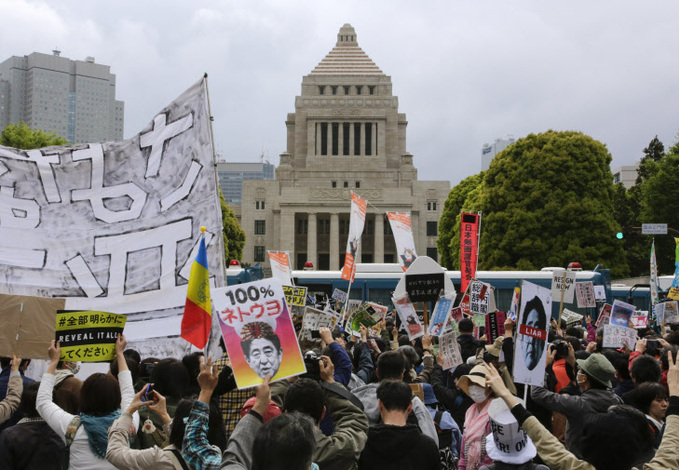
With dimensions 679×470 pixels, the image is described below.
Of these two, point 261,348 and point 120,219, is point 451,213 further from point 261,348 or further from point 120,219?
point 261,348

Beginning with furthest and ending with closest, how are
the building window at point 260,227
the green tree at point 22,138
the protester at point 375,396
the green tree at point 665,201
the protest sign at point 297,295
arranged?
the building window at point 260,227, the green tree at point 665,201, the green tree at point 22,138, the protest sign at point 297,295, the protester at point 375,396

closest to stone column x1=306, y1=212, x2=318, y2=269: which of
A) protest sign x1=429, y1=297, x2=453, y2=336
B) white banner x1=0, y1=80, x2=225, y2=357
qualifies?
protest sign x1=429, y1=297, x2=453, y2=336

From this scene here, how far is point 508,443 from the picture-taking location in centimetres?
382

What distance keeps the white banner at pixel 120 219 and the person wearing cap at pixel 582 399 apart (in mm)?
3670

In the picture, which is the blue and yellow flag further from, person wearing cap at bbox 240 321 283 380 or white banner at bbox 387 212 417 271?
white banner at bbox 387 212 417 271

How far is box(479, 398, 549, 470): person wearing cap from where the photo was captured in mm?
3748

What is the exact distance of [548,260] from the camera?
39062 mm

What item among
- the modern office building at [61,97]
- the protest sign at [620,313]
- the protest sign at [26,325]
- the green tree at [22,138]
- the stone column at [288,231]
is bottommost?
the protest sign at [620,313]

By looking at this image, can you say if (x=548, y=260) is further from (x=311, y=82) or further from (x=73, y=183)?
(x=311, y=82)

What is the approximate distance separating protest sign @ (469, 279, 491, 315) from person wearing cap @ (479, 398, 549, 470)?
324 inches

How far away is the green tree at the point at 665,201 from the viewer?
124 ft

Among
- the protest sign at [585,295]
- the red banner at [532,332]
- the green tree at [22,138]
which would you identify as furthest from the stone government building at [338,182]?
the red banner at [532,332]

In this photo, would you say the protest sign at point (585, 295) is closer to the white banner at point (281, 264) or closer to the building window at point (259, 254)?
the white banner at point (281, 264)

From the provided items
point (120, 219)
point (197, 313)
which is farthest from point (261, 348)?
point (120, 219)
